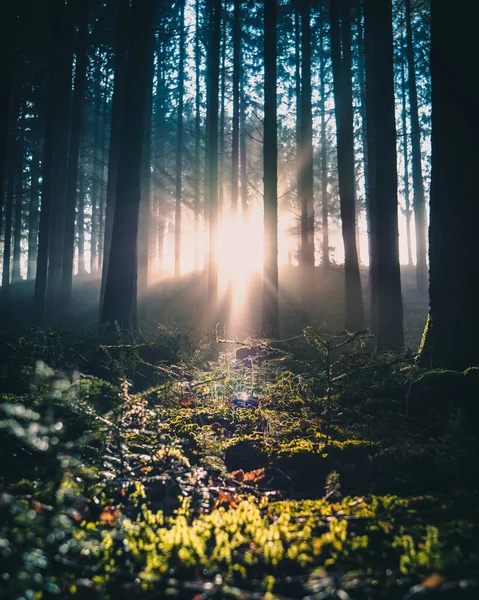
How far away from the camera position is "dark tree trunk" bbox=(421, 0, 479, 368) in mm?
4488

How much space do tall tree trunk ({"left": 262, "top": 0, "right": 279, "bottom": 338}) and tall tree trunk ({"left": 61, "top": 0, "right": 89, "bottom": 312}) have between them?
30.1 feet

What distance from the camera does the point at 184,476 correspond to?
2670mm

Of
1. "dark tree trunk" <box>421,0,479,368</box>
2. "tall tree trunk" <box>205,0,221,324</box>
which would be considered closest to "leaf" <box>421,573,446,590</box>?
"dark tree trunk" <box>421,0,479,368</box>

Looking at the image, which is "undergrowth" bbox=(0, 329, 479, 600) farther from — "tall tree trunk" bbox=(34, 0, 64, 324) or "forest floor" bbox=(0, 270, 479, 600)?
"tall tree trunk" bbox=(34, 0, 64, 324)

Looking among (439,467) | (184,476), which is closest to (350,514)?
(439,467)

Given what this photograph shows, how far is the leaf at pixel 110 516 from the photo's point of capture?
2014 millimetres

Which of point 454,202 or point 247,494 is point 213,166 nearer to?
A: point 454,202

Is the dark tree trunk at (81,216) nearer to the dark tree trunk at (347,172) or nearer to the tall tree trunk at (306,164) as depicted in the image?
the tall tree trunk at (306,164)

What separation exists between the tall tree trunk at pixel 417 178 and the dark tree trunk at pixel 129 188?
49.4 ft

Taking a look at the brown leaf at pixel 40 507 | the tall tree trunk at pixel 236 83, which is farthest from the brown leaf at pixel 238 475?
the tall tree trunk at pixel 236 83

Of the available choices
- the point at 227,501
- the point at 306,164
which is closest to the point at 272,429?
the point at 227,501

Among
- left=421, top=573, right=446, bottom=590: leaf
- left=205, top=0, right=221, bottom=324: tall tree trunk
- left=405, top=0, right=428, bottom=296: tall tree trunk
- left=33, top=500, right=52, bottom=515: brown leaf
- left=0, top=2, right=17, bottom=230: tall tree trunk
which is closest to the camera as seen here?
left=421, top=573, right=446, bottom=590: leaf

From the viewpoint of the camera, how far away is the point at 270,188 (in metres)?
12.2

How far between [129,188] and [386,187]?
20.7 feet
